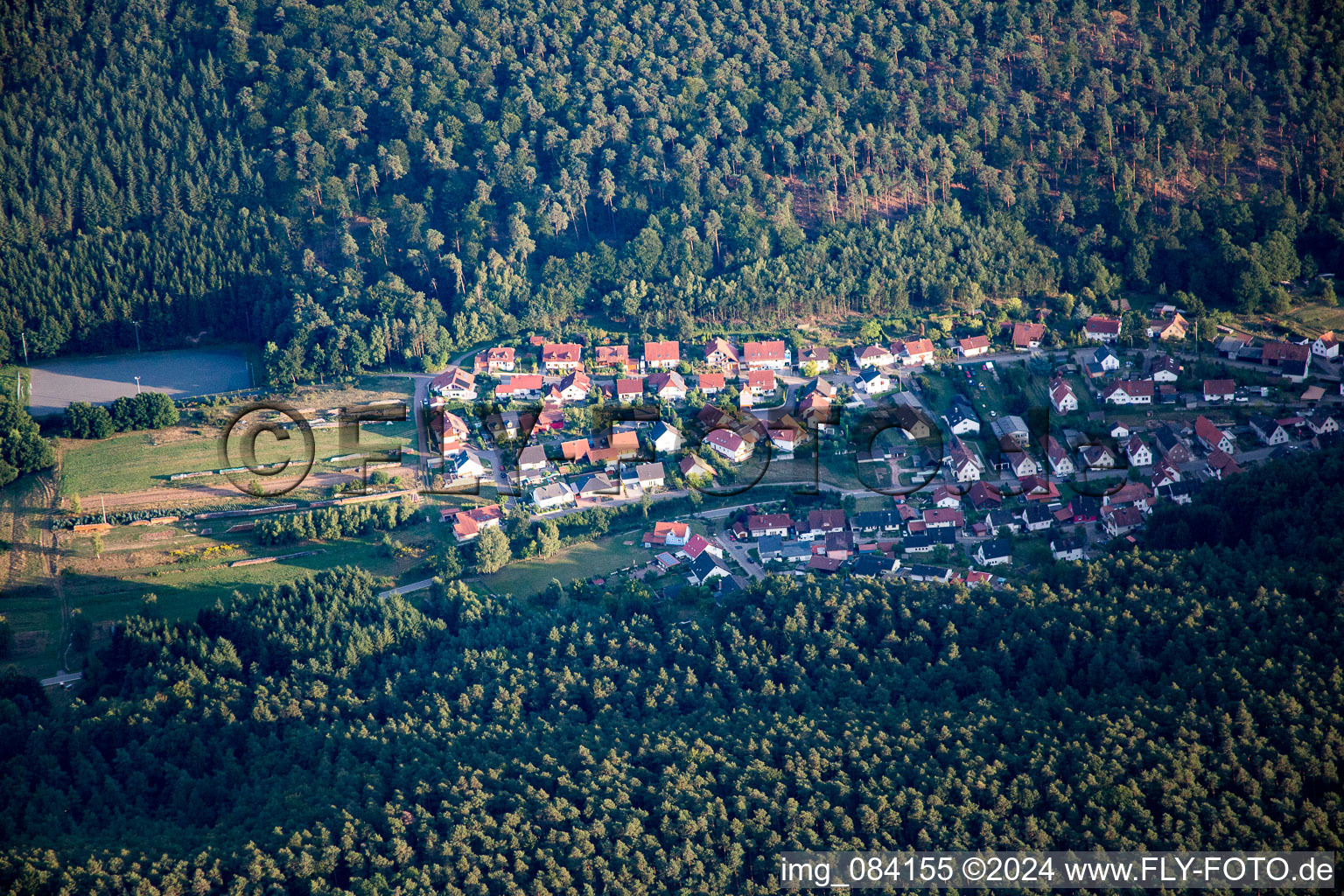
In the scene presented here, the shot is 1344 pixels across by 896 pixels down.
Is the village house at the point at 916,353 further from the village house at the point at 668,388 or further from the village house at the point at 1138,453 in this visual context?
the village house at the point at 1138,453

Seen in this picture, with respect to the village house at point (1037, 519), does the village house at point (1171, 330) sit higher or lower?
higher

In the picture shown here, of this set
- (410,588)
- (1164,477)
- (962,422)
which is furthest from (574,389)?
(1164,477)

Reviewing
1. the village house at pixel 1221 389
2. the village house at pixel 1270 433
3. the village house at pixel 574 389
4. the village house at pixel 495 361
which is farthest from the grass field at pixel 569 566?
the village house at pixel 1270 433

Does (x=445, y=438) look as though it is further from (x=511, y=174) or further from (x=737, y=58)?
(x=737, y=58)

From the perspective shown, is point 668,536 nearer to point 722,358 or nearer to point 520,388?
point 520,388

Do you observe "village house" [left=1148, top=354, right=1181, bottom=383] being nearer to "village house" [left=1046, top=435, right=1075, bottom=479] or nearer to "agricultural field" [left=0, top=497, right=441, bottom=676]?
"village house" [left=1046, top=435, right=1075, bottom=479]
